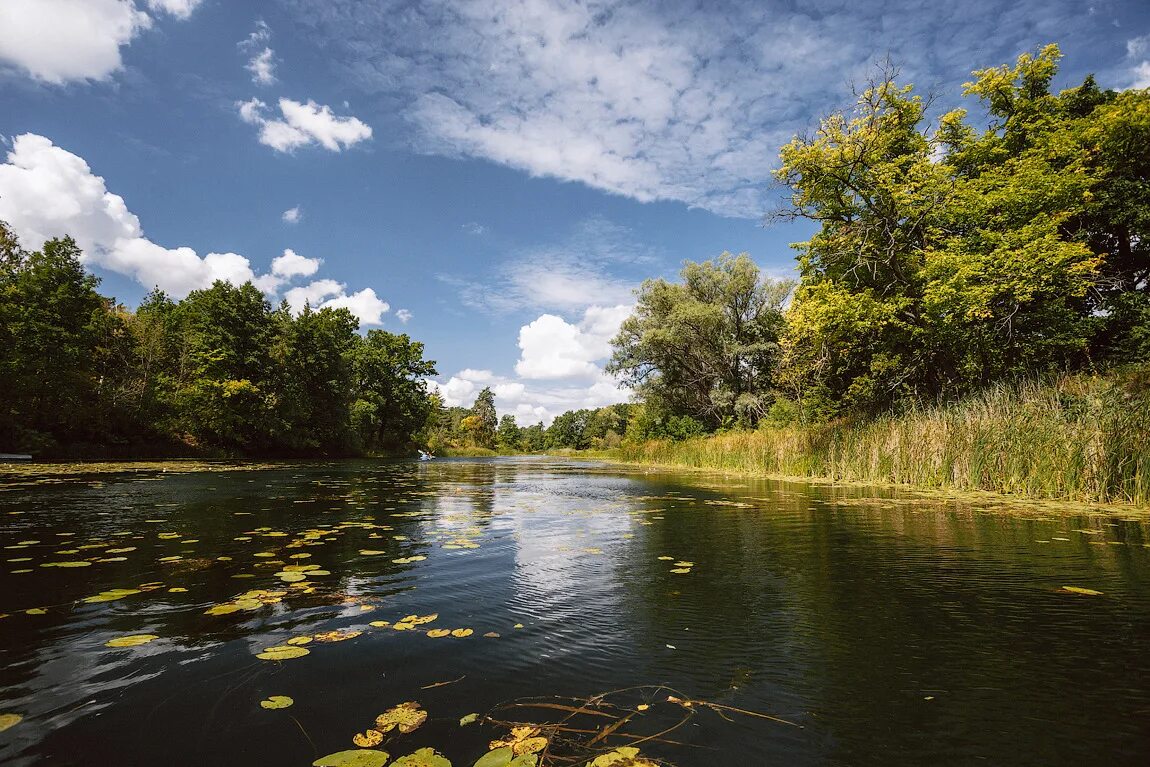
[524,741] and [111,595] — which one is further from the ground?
[524,741]

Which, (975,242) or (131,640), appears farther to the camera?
(975,242)

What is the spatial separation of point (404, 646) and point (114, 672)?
1.40m

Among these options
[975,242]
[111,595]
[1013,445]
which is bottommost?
[111,595]

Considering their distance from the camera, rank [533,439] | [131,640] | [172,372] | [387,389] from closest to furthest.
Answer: [131,640] < [172,372] < [387,389] < [533,439]

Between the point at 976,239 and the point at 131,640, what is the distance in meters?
23.1

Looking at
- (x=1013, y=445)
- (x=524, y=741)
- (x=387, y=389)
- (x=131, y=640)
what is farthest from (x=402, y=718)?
(x=387, y=389)

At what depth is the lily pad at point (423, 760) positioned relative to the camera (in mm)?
1646

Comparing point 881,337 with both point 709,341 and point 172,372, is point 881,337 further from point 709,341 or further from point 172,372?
point 172,372

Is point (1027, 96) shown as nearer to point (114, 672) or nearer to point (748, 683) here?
point (748, 683)

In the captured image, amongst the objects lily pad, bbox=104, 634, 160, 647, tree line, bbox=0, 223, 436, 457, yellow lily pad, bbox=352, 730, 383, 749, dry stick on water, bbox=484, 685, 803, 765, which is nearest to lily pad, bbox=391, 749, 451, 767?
yellow lily pad, bbox=352, 730, 383, 749

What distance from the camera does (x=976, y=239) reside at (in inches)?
667

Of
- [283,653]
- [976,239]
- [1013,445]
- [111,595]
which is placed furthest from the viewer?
[976,239]

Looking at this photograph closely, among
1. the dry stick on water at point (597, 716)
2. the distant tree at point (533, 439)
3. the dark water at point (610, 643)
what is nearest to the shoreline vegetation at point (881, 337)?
the dark water at point (610, 643)

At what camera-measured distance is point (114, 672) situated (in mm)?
2420
